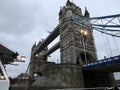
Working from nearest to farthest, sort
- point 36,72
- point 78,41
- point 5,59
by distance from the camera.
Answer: point 5,59 < point 78,41 < point 36,72

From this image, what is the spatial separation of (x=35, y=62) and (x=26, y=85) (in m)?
43.2

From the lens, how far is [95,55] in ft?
167

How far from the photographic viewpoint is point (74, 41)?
46562 millimetres

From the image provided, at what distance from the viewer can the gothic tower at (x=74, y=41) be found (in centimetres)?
4556

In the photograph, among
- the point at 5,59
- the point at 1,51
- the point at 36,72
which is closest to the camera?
the point at 1,51

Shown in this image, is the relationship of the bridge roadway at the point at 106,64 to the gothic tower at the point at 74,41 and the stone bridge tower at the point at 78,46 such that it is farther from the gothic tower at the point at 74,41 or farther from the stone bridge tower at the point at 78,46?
the gothic tower at the point at 74,41

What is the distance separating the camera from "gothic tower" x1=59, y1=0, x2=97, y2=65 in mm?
45562

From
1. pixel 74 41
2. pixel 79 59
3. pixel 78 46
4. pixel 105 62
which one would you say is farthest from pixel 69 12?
pixel 105 62

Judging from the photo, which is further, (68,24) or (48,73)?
(68,24)

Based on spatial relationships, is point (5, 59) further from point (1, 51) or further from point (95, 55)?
point (95, 55)

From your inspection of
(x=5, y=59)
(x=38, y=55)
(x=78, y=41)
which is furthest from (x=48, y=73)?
(x=38, y=55)

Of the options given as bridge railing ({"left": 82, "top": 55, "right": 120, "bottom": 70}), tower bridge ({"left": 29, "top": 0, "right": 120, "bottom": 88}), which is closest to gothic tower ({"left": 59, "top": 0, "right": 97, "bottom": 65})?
tower bridge ({"left": 29, "top": 0, "right": 120, "bottom": 88})

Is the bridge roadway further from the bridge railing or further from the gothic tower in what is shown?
the gothic tower

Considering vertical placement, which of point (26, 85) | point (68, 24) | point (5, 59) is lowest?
point (26, 85)
